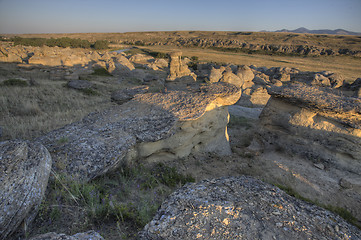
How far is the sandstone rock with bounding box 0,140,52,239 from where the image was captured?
261 cm

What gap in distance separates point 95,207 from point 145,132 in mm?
2228

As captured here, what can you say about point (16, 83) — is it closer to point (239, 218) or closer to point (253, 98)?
point (239, 218)

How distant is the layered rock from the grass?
1.16ft

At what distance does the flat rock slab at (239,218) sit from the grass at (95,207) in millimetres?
701

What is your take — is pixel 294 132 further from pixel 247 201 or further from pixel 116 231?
pixel 116 231

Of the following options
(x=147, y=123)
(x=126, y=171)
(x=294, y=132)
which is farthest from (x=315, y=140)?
(x=126, y=171)

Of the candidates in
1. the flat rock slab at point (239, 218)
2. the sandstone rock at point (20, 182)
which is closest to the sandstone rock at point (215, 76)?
the flat rock slab at point (239, 218)

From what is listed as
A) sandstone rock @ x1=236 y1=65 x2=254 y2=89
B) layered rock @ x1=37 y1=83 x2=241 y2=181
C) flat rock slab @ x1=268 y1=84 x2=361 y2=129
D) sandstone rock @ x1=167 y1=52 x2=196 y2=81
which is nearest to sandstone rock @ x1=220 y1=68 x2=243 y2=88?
sandstone rock @ x1=236 y1=65 x2=254 y2=89

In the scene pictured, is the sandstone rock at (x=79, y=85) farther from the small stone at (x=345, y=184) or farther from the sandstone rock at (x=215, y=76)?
the small stone at (x=345, y=184)

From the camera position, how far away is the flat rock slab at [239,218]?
99.4 inches

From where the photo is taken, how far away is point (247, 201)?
302 cm

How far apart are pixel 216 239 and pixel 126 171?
121 inches

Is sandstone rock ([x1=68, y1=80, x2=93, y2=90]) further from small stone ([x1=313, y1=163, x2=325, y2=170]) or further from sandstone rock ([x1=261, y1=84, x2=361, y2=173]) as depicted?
small stone ([x1=313, y1=163, x2=325, y2=170])

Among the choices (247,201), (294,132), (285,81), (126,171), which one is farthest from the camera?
(285,81)
